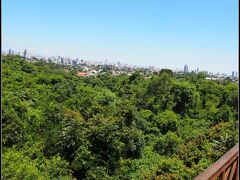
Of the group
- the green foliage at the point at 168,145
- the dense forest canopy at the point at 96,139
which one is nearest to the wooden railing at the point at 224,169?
the dense forest canopy at the point at 96,139

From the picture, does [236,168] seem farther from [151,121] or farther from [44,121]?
[151,121]

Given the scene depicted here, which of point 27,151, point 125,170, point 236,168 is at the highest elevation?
point 236,168

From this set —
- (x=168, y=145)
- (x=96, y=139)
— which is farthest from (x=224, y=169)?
(x=168, y=145)

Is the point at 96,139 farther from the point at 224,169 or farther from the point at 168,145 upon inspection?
the point at 224,169

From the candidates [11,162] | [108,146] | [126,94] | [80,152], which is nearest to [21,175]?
[11,162]

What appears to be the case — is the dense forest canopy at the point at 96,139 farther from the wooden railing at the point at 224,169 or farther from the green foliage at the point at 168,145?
the wooden railing at the point at 224,169

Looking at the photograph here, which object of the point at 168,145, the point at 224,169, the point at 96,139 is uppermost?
the point at 224,169

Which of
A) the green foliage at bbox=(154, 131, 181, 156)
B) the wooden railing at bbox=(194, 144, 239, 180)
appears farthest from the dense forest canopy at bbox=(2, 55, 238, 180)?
the wooden railing at bbox=(194, 144, 239, 180)

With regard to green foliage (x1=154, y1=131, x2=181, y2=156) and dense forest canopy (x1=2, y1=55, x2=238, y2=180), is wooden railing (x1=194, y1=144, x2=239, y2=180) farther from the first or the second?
green foliage (x1=154, y1=131, x2=181, y2=156)
